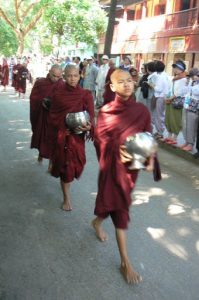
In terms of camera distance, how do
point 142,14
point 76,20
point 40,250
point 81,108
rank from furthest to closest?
1. point 142,14
2. point 76,20
3. point 81,108
4. point 40,250

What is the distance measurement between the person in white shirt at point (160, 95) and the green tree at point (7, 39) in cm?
3703

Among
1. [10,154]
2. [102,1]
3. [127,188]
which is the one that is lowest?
[10,154]

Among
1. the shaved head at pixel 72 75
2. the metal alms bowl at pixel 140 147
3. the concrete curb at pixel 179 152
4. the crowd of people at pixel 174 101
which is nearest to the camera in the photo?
the metal alms bowl at pixel 140 147

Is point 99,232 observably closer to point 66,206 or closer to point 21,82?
point 66,206

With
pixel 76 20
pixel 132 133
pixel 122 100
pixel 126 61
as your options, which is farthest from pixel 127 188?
pixel 76 20

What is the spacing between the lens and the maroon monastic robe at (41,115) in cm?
663

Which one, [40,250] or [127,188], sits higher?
[127,188]

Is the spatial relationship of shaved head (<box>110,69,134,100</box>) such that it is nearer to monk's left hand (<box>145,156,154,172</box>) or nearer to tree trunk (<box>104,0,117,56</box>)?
monk's left hand (<box>145,156,154,172</box>)

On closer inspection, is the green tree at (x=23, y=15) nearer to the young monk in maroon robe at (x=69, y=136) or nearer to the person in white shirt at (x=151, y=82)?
the person in white shirt at (x=151, y=82)

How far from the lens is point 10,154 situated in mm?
7742

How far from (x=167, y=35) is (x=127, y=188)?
888 inches

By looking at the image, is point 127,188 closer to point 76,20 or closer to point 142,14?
point 76,20

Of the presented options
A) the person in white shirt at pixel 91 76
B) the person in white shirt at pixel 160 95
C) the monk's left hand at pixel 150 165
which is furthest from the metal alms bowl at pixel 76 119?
the person in white shirt at pixel 91 76

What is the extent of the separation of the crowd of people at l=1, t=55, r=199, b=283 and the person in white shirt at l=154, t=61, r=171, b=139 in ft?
0.07
